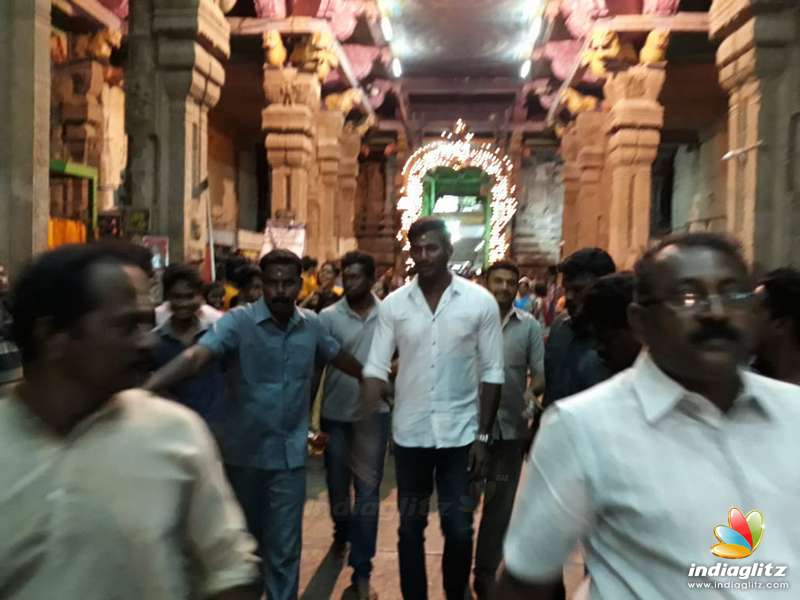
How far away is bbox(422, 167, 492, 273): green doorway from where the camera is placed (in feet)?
93.3

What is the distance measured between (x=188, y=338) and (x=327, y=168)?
38.3 ft

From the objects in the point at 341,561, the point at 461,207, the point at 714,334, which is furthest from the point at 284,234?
the point at 461,207

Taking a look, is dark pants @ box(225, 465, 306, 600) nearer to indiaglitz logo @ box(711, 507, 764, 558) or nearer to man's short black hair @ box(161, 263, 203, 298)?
man's short black hair @ box(161, 263, 203, 298)

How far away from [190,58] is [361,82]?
9436 millimetres

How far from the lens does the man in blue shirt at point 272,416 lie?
11.9 feet

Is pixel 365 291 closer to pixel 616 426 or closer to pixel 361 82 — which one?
pixel 616 426

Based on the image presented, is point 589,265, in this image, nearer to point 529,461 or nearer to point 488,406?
point 488,406

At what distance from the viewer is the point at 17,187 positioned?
529cm

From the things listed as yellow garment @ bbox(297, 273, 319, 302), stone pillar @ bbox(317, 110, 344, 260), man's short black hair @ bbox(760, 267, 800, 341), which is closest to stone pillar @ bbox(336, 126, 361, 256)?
stone pillar @ bbox(317, 110, 344, 260)

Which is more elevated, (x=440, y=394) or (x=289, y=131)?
(x=289, y=131)

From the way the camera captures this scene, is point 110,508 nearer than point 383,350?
Yes

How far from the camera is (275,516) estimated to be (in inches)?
144

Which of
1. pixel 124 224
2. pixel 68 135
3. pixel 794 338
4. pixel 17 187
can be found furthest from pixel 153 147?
pixel 794 338

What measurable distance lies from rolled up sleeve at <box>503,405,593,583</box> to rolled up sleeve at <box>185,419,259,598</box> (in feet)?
1.65
